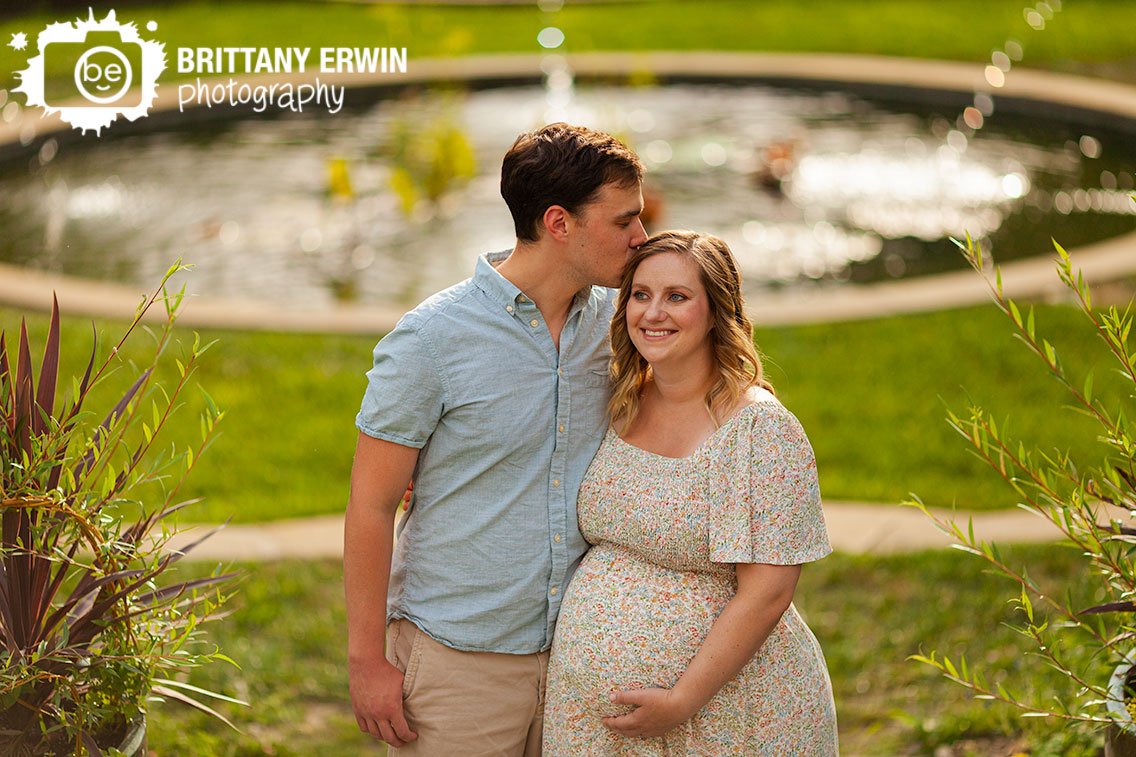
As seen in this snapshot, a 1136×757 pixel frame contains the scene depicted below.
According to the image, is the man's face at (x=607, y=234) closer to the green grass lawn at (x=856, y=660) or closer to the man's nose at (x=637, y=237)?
the man's nose at (x=637, y=237)

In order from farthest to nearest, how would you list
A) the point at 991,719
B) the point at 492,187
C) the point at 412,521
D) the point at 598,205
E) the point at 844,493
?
the point at 492,187 → the point at 844,493 → the point at 991,719 → the point at 412,521 → the point at 598,205

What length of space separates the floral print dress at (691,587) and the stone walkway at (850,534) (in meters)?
2.53

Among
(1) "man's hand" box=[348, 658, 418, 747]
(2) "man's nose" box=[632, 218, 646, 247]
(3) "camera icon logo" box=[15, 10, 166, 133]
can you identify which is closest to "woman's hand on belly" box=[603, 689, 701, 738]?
(1) "man's hand" box=[348, 658, 418, 747]

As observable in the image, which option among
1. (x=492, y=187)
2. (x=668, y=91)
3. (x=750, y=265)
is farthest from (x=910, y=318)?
(x=668, y=91)

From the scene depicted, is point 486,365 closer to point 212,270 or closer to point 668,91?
point 212,270

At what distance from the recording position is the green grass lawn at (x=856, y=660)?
4.23 m

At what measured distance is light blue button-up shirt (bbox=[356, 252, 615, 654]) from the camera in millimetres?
2896

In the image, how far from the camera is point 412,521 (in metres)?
3.10

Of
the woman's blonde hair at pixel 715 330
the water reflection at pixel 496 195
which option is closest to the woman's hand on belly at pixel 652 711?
the woman's blonde hair at pixel 715 330

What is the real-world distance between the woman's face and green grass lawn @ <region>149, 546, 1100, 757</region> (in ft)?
5.97

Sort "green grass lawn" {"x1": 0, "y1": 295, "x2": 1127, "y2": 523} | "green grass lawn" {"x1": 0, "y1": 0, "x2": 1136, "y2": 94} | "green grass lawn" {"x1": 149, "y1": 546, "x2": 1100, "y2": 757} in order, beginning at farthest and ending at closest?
"green grass lawn" {"x1": 0, "y1": 0, "x2": 1136, "y2": 94}, "green grass lawn" {"x1": 0, "y1": 295, "x2": 1127, "y2": 523}, "green grass lawn" {"x1": 149, "y1": 546, "x2": 1100, "y2": 757}

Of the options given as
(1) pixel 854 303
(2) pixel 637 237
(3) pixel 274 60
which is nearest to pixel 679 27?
(3) pixel 274 60

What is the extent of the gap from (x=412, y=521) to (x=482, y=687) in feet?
1.30

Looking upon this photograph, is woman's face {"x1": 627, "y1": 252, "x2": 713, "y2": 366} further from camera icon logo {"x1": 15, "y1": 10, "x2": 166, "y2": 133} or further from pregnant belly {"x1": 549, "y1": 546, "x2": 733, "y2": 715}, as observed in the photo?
camera icon logo {"x1": 15, "y1": 10, "x2": 166, "y2": 133}
